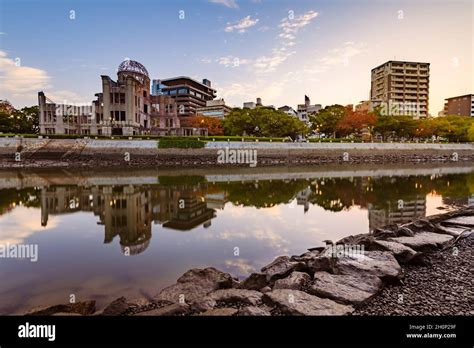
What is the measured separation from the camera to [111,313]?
547 cm

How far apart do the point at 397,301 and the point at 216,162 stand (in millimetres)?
40397

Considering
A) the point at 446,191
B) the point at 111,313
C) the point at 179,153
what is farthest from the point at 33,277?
the point at 179,153

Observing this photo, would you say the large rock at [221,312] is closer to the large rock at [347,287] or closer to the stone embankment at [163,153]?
the large rock at [347,287]

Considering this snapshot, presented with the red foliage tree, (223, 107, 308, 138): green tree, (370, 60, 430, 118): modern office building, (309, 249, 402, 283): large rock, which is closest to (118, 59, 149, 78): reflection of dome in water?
(223, 107, 308, 138): green tree

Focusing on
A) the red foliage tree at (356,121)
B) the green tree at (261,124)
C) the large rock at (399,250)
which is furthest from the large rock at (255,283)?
the red foliage tree at (356,121)

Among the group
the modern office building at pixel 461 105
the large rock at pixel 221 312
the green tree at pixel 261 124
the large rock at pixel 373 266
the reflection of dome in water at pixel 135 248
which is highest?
the modern office building at pixel 461 105

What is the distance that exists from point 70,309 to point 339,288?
5.05m

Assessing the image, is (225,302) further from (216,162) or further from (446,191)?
(216,162)

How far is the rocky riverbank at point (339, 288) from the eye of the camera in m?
5.17

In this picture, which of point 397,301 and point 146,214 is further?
point 146,214
